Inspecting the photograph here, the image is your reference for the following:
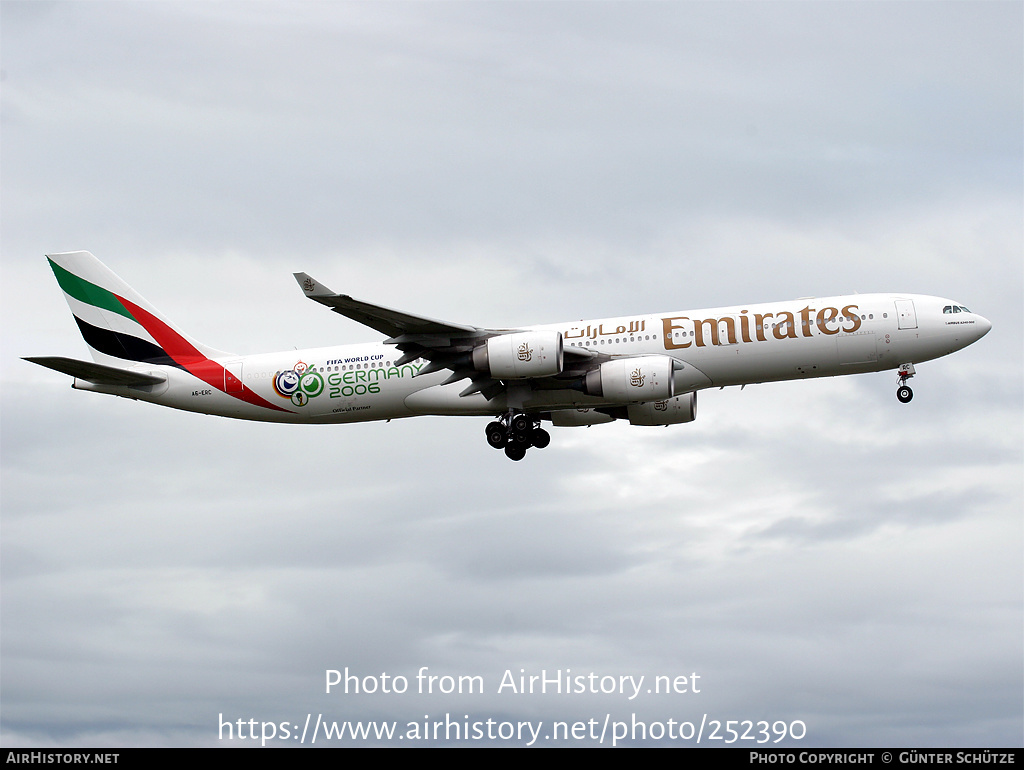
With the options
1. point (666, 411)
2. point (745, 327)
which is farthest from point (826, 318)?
point (666, 411)

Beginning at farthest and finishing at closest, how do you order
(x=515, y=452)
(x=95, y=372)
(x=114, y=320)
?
(x=114, y=320)
(x=95, y=372)
(x=515, y=452)

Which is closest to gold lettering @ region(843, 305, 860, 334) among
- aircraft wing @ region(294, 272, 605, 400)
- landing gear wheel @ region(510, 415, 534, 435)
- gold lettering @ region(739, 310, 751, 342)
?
gold lettering @ region(739, 310, 751, 342)

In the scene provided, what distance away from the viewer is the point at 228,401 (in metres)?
47.4

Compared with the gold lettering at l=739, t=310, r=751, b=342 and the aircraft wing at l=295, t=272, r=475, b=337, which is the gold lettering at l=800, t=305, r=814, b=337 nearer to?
the gold lettering at l=739, t=310, r=751, b=342

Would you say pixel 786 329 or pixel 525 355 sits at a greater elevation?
pixel 786 329

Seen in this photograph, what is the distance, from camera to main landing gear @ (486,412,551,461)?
147 ft

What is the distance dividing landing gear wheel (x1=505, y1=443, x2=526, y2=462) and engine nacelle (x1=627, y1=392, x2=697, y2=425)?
4.66 metres

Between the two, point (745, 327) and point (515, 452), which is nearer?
point (745, 327)

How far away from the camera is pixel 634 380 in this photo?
136ft

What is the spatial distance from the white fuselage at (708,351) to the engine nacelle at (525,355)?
2.13 meters

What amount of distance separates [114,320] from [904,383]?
103 ft

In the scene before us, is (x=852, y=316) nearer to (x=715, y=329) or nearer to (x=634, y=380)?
(x=715, y=329)

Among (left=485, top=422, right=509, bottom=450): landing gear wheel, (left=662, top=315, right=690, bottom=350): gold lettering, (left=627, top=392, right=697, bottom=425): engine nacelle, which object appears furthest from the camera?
(left=627, top=392, right=697, bottom=425): engine nacelle

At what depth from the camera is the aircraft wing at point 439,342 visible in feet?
132
